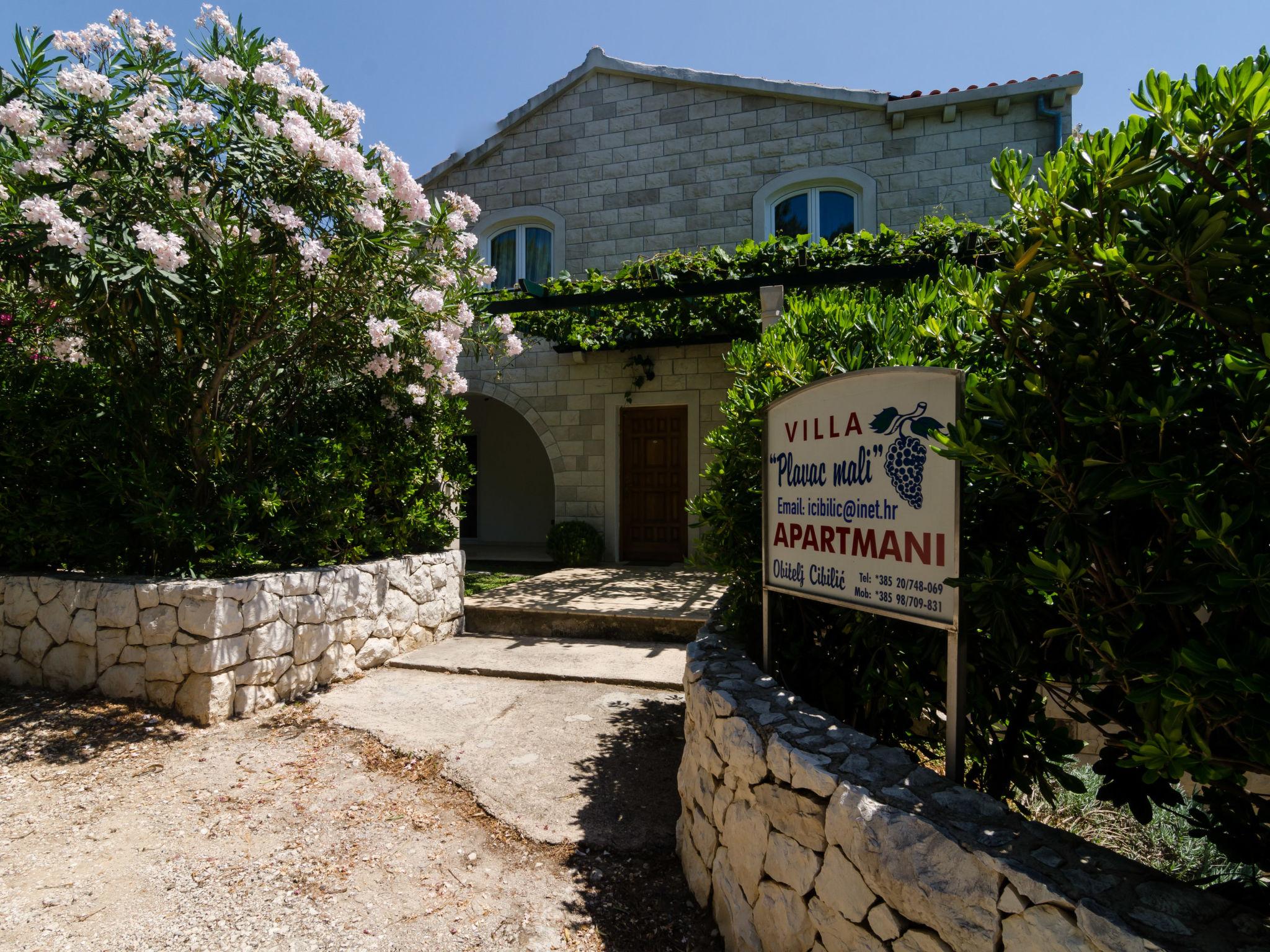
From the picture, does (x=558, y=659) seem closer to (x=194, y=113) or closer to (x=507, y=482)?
(x=194, y=113)

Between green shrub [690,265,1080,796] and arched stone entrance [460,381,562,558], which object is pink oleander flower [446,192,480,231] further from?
arched stone entrance [460,381,562,558]

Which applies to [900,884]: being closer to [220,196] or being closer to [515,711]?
[515,711]

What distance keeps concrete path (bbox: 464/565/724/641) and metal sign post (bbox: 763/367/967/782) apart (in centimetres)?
299

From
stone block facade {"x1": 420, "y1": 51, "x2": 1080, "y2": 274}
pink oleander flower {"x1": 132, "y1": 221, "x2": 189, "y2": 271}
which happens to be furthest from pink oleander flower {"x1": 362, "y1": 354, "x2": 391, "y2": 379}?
stone block facade {"x1": 420, "y1": 51, "x2": 1080, "y2": 274}

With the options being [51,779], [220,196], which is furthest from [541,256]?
[51,779]

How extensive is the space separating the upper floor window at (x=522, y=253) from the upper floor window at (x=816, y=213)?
10.7 ft

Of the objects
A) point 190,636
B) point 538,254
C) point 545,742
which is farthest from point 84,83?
point 538,254

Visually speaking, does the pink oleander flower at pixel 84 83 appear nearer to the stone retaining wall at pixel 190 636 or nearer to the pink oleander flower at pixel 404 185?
the pink oleander flower at pixel 404 185

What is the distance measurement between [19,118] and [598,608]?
190 inches

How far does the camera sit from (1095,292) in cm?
158

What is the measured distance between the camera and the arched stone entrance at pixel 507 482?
12.8 m

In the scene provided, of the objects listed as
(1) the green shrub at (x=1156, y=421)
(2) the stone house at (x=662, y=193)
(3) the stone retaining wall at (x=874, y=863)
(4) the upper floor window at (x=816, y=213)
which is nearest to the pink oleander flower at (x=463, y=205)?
(2) the stone house at (x=662, y=193)

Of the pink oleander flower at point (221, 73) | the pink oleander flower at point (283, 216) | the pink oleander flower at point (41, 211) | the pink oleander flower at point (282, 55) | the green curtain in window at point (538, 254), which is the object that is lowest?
the pink oleander flower at point (41, 211)

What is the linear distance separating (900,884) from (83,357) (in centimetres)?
562
